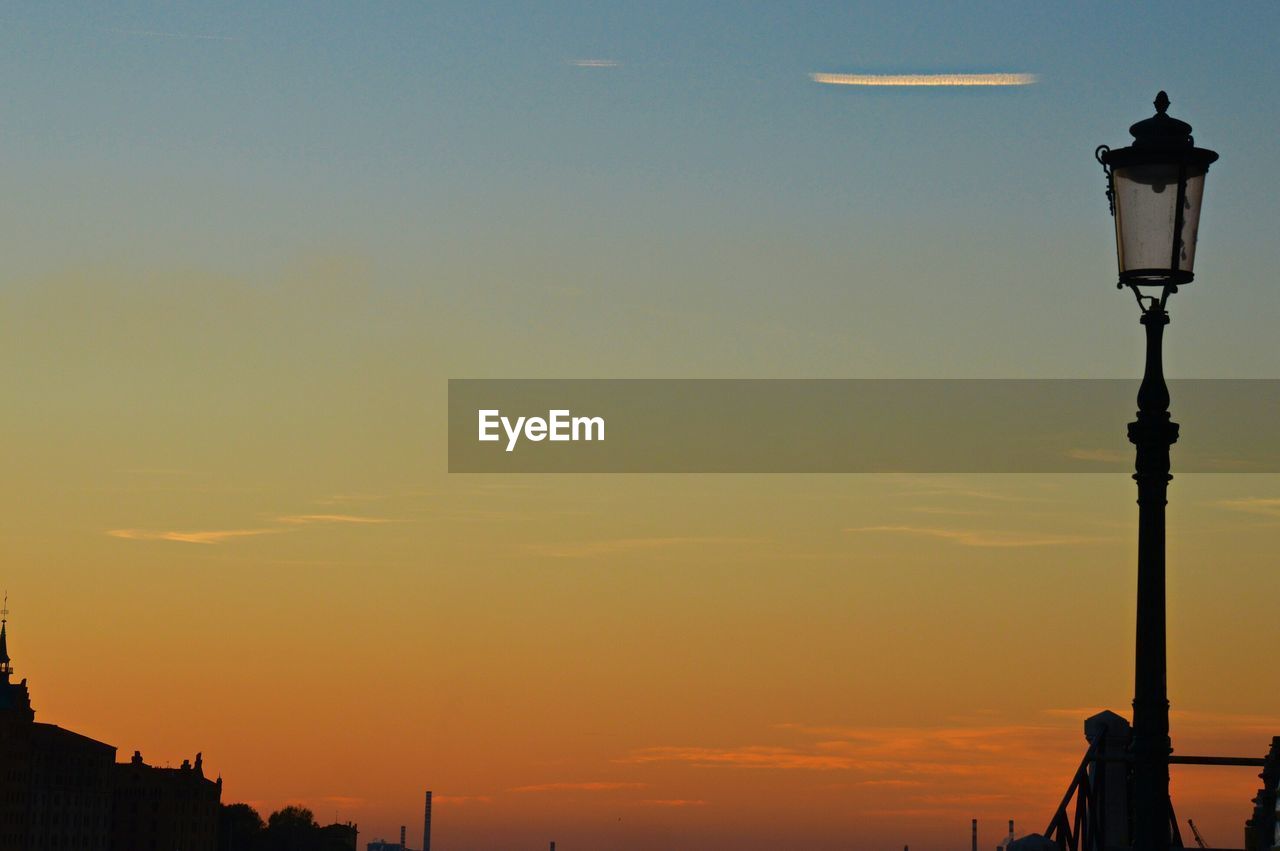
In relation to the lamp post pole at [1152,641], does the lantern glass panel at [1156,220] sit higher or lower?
higher

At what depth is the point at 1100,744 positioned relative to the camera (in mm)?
22672

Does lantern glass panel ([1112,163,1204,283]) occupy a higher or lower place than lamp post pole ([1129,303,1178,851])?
higher

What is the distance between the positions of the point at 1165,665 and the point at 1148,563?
703 millimetres

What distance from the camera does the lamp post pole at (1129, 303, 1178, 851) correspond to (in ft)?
48.6

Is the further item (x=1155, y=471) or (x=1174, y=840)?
(x=1174, y=840)

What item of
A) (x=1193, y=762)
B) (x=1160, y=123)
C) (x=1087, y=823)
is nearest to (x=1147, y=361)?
(x=1160, y=123)

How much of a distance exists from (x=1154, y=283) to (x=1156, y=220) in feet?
1.41

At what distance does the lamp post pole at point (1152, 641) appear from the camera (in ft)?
48.6

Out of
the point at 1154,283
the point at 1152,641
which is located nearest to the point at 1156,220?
the point at 1154,283

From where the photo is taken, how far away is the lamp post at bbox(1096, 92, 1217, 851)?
14.8 metres

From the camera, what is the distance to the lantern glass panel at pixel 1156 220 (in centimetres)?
1480

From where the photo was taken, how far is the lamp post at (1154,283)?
583 inches

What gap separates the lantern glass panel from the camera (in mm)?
14805

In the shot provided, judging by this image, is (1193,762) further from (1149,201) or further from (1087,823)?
(1149,201)
